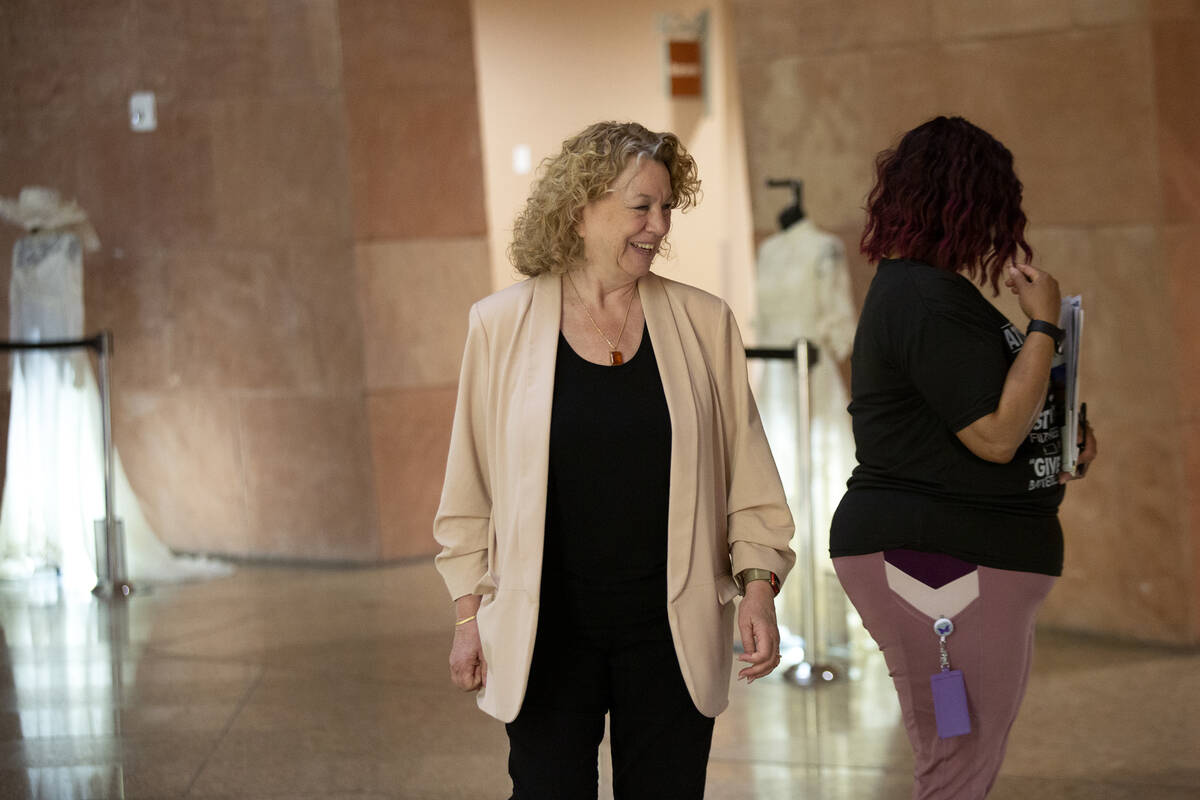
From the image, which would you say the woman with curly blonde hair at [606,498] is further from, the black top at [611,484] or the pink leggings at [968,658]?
the pink leggings at [968,658]

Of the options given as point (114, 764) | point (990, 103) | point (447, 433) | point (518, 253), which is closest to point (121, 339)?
point (447, 433)

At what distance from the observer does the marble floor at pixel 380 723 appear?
3945mm

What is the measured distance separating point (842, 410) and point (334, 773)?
2.57m

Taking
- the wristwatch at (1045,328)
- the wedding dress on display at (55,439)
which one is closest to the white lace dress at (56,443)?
the wedding dress on display at (55,439)

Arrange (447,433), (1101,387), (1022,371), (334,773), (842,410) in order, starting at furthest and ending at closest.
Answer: (447,433)
(842,410)
(1101,387)
(334,773)
(1022,371)

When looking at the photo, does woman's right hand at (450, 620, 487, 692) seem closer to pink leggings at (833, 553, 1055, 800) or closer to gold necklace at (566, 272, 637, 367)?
gold necklace at (566, 272, 637, 367)

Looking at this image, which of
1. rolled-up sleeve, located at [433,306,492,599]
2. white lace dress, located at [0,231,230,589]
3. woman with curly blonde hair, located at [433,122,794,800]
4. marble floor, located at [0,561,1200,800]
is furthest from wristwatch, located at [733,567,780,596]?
white lace dress, located at [0,231,230,589]

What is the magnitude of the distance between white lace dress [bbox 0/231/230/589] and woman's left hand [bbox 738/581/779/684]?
5.43 metres

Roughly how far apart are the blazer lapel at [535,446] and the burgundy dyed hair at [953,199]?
64cm

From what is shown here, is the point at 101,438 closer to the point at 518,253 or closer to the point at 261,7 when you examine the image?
the point at 261,7

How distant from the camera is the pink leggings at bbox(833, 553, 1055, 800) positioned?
7.82 feet

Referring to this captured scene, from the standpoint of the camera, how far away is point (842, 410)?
5668 mm

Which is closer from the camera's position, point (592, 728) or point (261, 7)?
point (592, 728)

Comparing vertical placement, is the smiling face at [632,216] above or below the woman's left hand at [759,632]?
above
